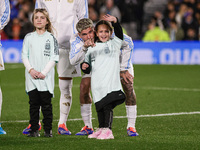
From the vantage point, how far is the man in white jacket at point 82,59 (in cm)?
652

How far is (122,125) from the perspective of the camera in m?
7.83

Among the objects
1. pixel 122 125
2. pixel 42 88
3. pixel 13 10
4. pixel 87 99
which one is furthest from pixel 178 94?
pixel 13 10

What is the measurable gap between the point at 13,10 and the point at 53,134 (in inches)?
711

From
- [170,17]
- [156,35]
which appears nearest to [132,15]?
[170,17]

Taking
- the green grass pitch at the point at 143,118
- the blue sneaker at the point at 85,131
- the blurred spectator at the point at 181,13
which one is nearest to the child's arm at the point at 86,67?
the green grass pitch at the point at 143,118

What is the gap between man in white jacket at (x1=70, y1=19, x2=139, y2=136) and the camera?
652 cm

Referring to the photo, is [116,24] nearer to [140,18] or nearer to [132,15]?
[132,15]

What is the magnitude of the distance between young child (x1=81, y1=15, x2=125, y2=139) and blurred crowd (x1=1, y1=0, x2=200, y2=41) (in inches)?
578

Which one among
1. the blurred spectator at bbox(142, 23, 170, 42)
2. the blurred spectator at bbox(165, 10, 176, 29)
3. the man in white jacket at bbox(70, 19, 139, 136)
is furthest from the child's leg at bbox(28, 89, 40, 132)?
the blurred spectator at bbox(165, 10, 176, 29)

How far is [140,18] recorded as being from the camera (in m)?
24.1

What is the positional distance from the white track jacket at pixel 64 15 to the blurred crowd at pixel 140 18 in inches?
548

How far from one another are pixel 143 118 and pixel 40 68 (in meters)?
2.47

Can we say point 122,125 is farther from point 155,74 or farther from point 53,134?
point 155,74

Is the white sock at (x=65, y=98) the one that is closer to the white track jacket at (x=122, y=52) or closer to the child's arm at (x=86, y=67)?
the white track jacket at (x=122, y=52)
